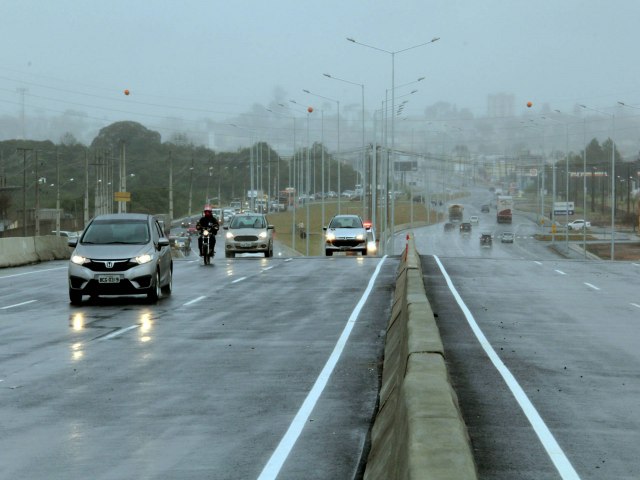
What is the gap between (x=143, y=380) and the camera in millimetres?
12719

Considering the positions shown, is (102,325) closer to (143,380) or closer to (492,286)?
(143,380)

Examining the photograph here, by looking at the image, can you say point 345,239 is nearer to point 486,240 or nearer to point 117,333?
point 117,333

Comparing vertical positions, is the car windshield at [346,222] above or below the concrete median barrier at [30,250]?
above

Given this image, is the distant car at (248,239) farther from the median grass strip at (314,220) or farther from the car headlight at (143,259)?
the median grass strip at (314,220)

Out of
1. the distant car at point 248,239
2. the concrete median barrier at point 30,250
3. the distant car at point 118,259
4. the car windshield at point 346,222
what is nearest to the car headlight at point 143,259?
the distant car at point 118,259

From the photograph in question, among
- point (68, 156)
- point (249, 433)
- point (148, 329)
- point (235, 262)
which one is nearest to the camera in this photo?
point (249, 433)

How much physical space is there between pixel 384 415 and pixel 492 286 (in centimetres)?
1907

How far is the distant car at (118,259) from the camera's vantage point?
22.2 meters

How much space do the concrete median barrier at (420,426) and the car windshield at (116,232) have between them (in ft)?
38.8

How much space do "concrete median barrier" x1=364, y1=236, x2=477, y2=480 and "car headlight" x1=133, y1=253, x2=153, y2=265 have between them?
10.8m

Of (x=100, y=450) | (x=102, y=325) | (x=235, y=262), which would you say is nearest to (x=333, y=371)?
(x=100, y=450)

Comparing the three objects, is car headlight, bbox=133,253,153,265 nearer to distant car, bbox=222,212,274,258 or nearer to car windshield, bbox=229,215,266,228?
distant car, bbox=222,212,274,258

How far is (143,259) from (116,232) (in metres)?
1.27

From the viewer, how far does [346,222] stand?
1914 inches
